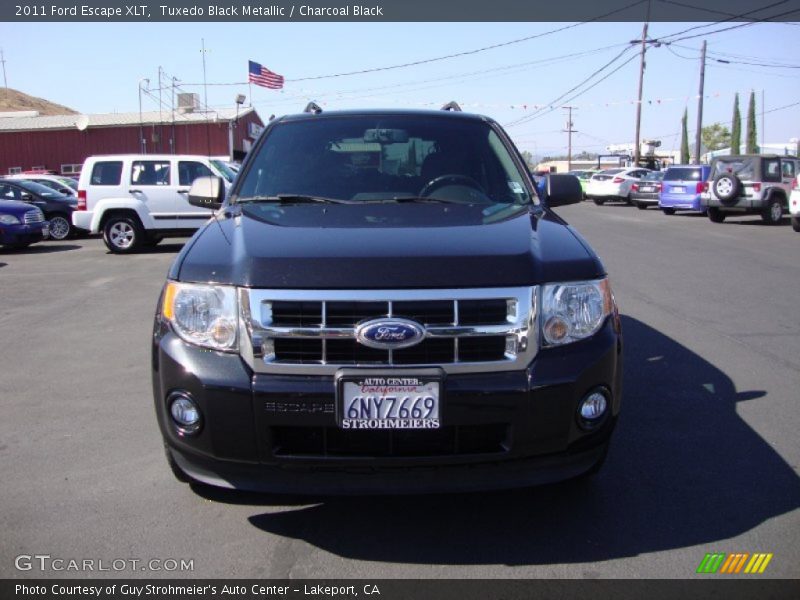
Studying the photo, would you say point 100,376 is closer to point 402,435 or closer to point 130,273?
point 402,435

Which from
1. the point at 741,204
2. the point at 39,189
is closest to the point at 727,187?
the point at 741,204

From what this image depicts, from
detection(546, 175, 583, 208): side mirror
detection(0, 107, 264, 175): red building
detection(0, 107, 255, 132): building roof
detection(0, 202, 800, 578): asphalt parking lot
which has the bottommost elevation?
detection(0, 202, 800, 578): asphalt parking lot

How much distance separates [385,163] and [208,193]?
1090 millimetres

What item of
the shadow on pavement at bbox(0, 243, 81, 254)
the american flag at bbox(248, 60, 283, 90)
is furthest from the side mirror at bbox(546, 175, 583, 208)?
the american flag at bbox(248, 60, 283, 90)

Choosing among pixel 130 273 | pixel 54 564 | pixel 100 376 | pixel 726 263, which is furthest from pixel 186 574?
pixel 726 263

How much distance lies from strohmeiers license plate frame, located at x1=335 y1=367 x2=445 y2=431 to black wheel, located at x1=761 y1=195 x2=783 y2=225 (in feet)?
64.5

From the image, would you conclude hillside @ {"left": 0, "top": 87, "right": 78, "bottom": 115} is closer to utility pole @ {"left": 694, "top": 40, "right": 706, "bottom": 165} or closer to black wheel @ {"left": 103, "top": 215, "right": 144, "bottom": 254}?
utility pole @ {"left": 694, "top": 40, "right": 706, "bottom": 165}

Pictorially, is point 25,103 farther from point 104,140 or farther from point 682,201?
point 682,201

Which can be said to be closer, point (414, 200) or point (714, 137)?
point (414, 200)

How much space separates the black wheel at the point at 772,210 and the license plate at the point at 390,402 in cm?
1967

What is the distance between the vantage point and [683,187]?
2366cm

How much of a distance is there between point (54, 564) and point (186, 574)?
21.7 inches

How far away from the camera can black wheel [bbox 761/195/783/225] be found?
780 inches

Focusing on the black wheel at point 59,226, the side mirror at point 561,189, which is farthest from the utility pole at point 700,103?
the side mirror at point 561,189
